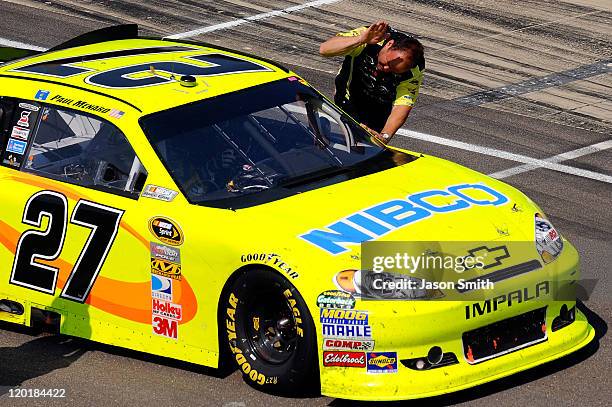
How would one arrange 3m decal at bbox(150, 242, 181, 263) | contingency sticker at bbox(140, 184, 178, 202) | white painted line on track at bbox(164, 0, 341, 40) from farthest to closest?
white painted line on track at bbox(164, 0, 341, 40), contingency sticker at bbox(140, 184, 178, 202), 3m decal at bbox(150, 242, 181, 263)

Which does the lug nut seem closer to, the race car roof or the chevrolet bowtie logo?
the chevrolet bowtie logo

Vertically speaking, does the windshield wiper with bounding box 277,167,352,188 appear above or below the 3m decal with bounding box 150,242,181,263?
above

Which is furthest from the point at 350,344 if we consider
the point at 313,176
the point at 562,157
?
the point at 562,157

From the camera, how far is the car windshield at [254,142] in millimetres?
8281

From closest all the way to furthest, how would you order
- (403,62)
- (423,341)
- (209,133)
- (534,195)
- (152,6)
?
(423,341) → (209,133) → (403,62) → (534,195) → (152,6)

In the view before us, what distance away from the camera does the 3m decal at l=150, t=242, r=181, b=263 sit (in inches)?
310

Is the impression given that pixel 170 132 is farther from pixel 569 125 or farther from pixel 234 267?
pixel 569 125

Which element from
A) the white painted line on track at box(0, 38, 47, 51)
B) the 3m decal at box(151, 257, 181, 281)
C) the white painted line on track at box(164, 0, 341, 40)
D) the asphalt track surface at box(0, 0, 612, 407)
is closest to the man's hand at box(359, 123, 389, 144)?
the asphalt track surface at box(0, 0, 612, 407)

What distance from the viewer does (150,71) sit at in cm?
919

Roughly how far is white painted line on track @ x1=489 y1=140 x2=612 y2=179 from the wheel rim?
4732 millimetres

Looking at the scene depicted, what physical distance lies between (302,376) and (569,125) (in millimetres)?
6803

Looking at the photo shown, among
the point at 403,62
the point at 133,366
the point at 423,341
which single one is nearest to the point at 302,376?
the point at 423,341

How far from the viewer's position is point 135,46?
10047 millimetres

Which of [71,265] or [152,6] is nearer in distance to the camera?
[71,265]
